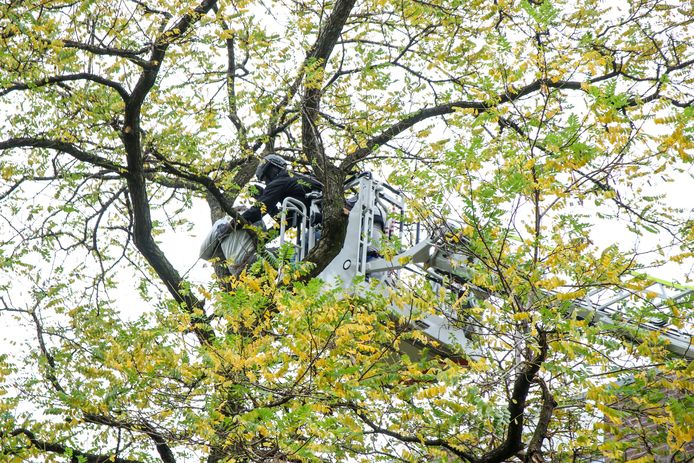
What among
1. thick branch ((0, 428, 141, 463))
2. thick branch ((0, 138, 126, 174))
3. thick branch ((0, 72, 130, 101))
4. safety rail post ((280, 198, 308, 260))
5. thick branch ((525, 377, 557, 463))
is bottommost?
thick branch ((525, 377, 557, 463))

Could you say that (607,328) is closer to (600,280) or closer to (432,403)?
(600,280)

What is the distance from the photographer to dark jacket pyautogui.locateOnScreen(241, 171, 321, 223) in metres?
9.57

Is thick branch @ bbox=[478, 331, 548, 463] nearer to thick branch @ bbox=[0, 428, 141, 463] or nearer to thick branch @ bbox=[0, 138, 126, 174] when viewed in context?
thick branch @ bbox=[0, 428, 141, 463]

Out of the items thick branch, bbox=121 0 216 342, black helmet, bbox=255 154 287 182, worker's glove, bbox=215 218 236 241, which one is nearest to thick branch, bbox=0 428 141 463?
thick branch, bbox=121 0 216 342

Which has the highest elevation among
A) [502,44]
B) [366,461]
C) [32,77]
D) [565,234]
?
[32,77]

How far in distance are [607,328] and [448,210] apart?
4.45 ft

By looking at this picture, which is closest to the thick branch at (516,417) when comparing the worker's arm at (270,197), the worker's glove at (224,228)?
the worker's arm at (270,197)

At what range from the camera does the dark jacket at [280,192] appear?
957 centimetres

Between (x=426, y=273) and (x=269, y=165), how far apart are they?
9.71 ft

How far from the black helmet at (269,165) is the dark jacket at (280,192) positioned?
324 millimetres

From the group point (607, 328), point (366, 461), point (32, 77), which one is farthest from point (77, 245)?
point (607, 328)

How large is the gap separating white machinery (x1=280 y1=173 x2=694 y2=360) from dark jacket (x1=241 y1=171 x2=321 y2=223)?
0.14m

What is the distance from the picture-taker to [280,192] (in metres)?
9.58

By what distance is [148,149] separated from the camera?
10.0 meters
